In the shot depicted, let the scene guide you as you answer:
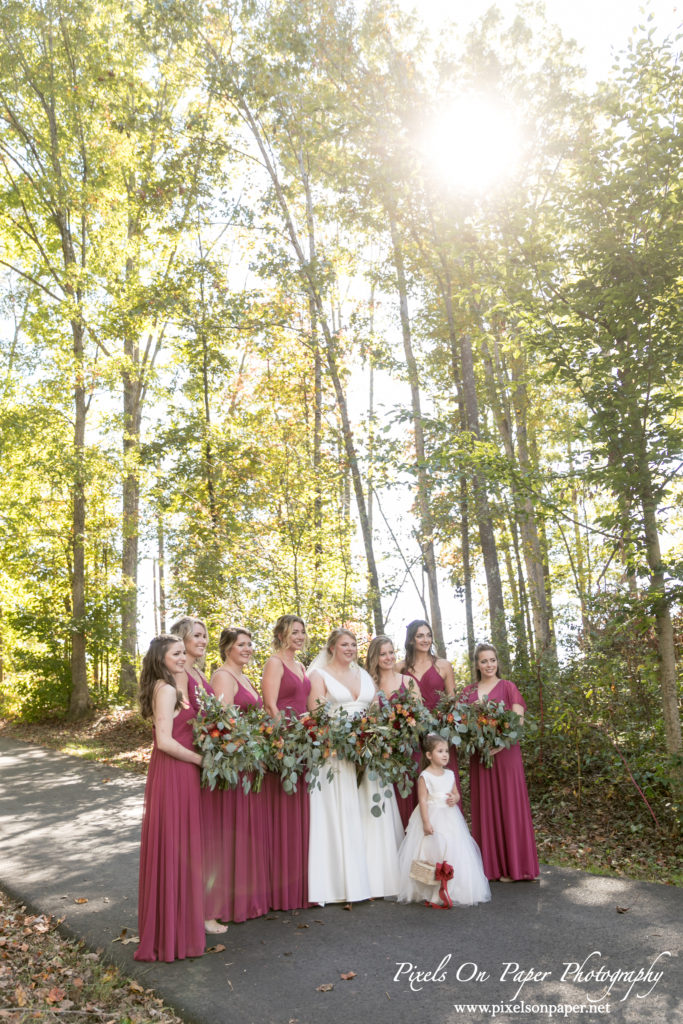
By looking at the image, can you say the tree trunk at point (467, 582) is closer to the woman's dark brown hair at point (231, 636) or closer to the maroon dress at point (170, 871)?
the woman's dark brown hair at point (231, 636)

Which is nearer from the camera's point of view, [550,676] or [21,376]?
[550,676]

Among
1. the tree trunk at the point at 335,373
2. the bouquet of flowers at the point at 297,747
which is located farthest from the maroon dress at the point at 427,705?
the tree trunk at the point at 335,373

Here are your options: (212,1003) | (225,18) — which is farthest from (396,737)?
(225,18)

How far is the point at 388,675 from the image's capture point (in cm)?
727

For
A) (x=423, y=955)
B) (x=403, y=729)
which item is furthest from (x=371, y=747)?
(x=423, y=955)

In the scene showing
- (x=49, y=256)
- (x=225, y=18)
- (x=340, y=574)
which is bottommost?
(x=340, y=574)

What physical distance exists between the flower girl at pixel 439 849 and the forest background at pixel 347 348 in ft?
8.31

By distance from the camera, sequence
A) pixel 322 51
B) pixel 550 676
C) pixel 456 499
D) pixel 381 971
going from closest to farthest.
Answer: pixel 381 971 → pixel 550 676 → pixel 456 499 → pixel 322 51

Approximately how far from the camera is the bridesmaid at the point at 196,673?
5855mm

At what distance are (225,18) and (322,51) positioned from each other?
2.28 metres

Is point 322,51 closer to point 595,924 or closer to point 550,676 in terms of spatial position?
point 550,676

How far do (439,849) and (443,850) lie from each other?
0.03m

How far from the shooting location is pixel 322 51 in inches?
603

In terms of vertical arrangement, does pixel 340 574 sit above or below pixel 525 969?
above
